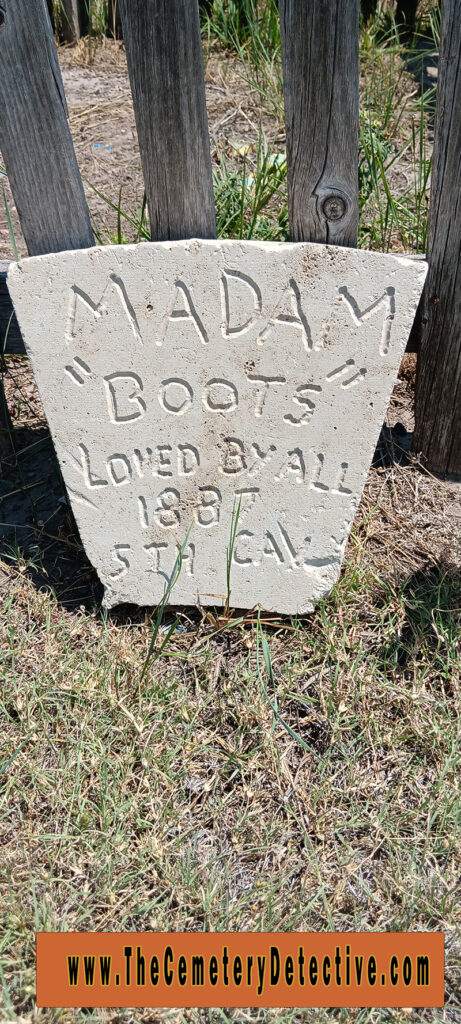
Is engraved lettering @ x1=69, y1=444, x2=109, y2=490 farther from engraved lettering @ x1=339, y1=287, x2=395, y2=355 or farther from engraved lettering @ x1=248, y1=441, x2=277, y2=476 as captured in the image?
engraved lettering @ x1=339, y1=287, x2=395, y2=355

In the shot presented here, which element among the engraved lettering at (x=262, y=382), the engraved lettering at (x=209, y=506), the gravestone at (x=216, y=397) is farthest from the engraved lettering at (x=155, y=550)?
the engraved lettering at (x=262, y=382)

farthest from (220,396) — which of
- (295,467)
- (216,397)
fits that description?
(295,467)

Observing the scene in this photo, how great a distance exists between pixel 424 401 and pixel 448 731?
0.94 meters

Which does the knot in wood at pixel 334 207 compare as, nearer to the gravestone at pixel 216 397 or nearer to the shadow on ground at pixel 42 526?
the gravestone at pixel 216 397

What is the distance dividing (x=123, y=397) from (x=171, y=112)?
25.0 inches

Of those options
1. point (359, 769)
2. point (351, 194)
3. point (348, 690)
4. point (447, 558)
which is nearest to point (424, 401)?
point (447, 558)

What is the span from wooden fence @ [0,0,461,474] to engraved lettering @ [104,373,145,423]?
0.35m

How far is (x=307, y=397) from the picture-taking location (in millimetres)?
1945

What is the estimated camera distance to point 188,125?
1784mm

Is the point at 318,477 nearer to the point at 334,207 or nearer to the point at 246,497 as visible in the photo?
the point at 246,497

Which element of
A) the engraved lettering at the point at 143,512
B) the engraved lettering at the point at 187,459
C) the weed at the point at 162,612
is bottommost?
the weed at the point at 162,612

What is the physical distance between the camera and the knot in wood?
6.17 ft

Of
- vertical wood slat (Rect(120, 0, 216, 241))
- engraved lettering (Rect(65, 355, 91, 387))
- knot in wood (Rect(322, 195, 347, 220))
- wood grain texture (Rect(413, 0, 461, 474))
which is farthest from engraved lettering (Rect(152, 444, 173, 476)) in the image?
wood grain texture (Rect(413, 0, 461, 474))

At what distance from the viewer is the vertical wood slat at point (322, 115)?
1673mm
